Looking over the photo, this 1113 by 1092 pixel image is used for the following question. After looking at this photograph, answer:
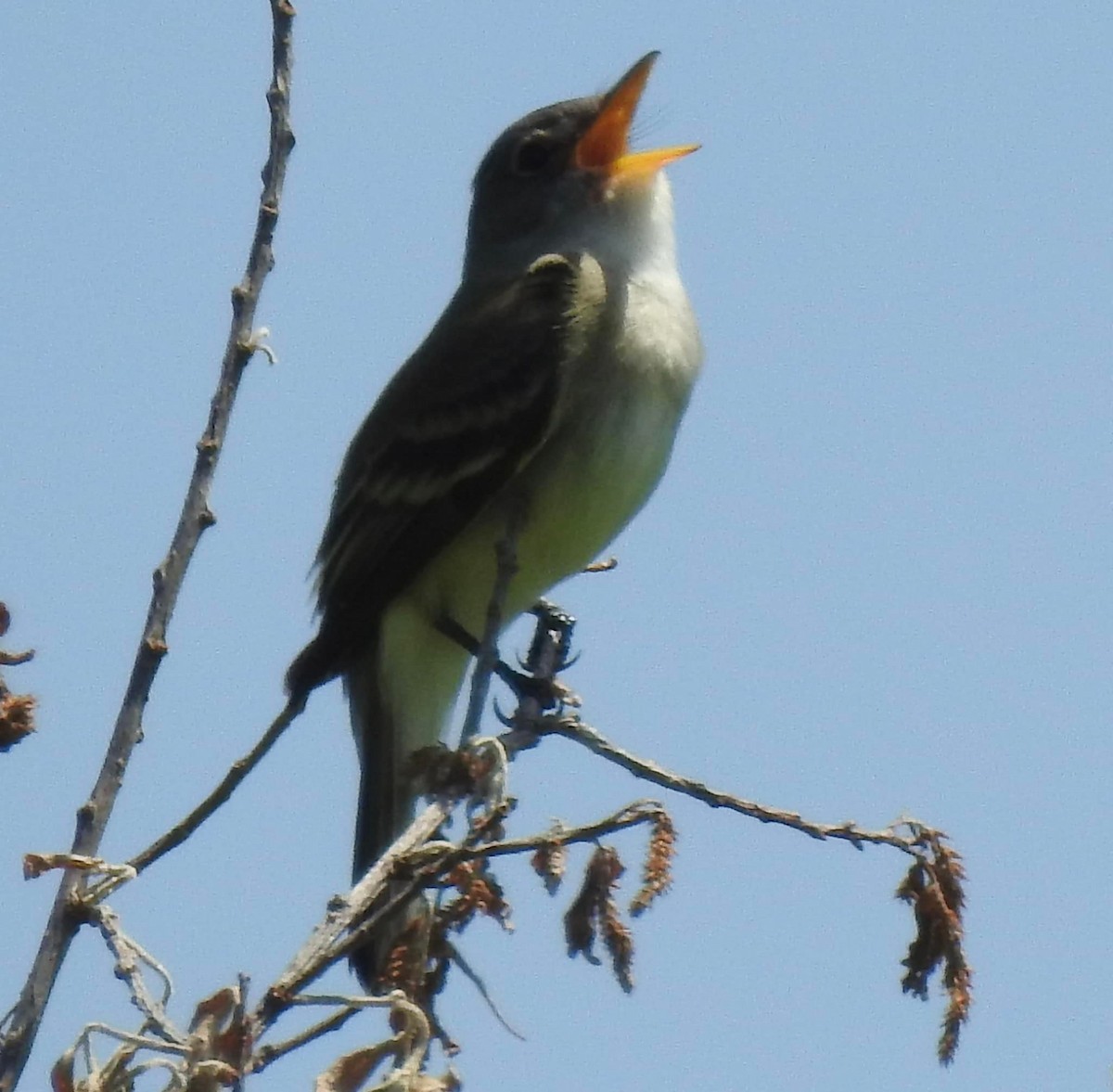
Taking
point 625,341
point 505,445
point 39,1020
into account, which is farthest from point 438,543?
point 39,1020

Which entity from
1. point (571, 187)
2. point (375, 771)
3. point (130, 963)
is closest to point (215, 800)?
point (130, 963)

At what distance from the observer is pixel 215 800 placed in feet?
9.87

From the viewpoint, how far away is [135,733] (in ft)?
7.88

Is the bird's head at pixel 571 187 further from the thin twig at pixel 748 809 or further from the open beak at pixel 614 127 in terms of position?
the thin twig at pixel 748 809

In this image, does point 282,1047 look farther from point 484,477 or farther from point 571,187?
point 571,187

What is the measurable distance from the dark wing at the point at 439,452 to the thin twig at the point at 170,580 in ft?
8.85

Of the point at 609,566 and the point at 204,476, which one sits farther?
the point at 609,566

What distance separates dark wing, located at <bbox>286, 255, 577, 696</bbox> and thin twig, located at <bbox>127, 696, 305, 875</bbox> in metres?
2.01

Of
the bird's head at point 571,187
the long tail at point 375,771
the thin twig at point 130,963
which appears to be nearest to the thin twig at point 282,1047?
the thin twig at point 130,963

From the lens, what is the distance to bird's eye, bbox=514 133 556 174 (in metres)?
6.69

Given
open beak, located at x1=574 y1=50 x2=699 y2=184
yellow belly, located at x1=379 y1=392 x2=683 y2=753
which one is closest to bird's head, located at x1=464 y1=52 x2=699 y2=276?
open beak, located at x1=574 y1=50 x2=699 y2=184

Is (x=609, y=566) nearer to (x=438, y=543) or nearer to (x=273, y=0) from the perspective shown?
(x=438, y=543)

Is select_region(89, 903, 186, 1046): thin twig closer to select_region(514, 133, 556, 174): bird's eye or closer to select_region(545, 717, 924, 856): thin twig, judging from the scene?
select_region(545, 717, 924, 856): thin twig

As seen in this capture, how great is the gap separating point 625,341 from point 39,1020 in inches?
155
